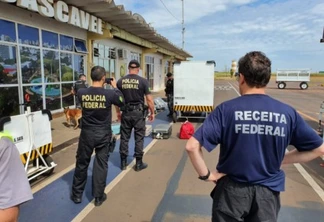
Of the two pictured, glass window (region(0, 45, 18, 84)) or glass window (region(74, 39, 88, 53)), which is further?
glass window (region(74, 39, 88, 53))

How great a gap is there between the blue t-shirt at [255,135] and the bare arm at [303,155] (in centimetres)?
4

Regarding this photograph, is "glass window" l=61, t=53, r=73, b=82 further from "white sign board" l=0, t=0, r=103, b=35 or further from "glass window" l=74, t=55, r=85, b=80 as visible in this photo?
"white sign board" l=0, t=0, r=103, b=35

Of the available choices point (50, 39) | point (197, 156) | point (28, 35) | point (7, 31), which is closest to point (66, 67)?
point (50, 39)

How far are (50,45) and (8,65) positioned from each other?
2.35m

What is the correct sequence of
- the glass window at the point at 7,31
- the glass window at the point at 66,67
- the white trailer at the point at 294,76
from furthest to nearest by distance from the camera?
A: the white trailer at the point at 294,76, the glass window at the point at 66,67, the glass window at the point at 7,31

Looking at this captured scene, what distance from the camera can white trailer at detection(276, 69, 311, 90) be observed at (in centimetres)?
3428

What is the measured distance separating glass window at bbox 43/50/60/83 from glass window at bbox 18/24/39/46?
2.19ft

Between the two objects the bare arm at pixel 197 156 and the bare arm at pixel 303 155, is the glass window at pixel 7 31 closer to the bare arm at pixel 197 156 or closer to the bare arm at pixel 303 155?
the bare arm at pixel 197 156

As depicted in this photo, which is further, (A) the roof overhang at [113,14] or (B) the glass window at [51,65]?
(B) the glass window at [51,65]

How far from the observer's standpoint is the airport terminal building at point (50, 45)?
325 inches

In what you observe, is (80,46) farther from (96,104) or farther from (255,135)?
(255,135)

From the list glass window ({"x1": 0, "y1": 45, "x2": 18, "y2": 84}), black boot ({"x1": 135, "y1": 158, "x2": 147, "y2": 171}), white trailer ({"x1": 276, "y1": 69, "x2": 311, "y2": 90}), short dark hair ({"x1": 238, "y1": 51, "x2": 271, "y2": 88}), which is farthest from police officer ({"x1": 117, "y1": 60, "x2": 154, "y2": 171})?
white trailer ({"x1": 276, "y1": 69, "x2": 311, "y2": 90})

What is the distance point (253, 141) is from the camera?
6.19 feet

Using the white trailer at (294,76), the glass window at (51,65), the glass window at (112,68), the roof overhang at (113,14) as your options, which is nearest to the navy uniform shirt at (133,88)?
the roof overhang at (113,14)
